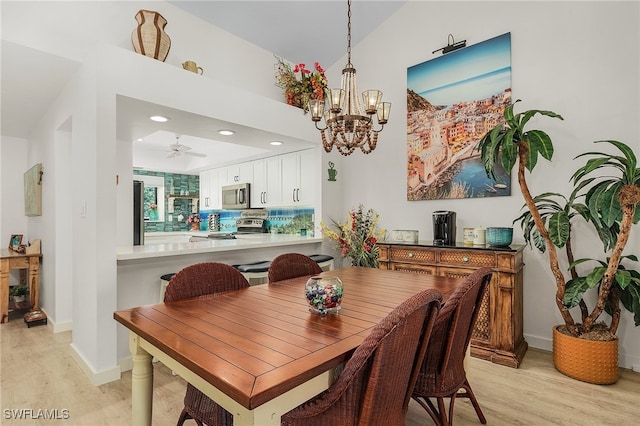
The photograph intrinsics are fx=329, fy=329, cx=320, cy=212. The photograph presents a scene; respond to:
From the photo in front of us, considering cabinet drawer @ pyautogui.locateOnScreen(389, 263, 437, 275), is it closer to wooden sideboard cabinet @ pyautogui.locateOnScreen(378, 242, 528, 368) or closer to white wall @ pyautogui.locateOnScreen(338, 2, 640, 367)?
wooden sideboard cabinet @ pyautogui.locateOnScreen(378, 242, 528, 368)

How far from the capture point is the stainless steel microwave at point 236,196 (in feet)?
18.1

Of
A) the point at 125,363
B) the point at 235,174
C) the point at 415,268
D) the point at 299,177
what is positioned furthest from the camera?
the point at 235,174

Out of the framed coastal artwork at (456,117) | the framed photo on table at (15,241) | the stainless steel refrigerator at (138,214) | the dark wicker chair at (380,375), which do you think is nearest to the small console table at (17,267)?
the framed photo on table at (15,241)

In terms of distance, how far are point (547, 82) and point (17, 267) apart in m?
5.91

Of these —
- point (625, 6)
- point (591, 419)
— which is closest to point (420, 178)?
point (625, 6)

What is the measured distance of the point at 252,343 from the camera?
3.82 feet

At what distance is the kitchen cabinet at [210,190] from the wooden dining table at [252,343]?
16.1 feet

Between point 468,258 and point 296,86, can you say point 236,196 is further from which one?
point 468,258

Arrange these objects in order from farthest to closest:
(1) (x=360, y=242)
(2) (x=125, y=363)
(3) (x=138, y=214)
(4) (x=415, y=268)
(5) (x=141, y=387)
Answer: (1) (x=360, y=242) → (3) (x=138, y=214) → (4) (x=415, y=268) → (2) (x=125, y=363) → (5) (x=141, y=387)

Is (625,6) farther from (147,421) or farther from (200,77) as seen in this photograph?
(147,421)

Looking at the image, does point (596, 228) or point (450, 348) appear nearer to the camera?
point (450, 348)

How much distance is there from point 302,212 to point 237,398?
4172 mm

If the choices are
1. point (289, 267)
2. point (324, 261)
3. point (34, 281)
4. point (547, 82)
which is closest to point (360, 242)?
point (324, 261)

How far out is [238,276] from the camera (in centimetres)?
201
